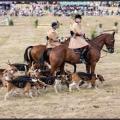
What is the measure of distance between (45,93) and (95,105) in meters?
2.26

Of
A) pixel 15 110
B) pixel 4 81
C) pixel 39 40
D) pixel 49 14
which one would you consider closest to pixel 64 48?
pixel 4 81

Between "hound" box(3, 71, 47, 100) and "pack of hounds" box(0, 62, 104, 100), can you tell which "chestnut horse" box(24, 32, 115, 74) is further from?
"hound" box(3, 71, 47, 100)

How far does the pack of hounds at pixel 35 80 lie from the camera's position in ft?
43.2

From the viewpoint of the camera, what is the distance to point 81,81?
14.7 metres

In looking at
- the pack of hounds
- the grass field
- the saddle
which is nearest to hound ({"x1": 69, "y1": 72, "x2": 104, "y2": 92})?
the pack of hounds

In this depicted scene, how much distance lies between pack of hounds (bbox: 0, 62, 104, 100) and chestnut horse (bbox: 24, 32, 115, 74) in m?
0.31

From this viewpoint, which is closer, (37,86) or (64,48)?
(37,86)

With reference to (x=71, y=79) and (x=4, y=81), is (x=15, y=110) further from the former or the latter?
(x=71, y=79)

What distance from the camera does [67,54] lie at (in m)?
14.9

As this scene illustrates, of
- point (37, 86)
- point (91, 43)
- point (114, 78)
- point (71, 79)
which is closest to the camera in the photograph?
point (37, 86)

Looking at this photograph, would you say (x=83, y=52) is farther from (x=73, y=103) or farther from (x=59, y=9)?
(x=59, y=9)

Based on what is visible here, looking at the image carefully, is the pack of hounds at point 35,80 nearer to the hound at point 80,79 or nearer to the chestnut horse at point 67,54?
the hound at point 80,79

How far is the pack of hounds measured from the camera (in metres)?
13.2

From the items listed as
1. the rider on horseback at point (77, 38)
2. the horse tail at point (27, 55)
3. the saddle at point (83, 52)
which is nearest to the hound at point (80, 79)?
the saddle at point (83, 52)
